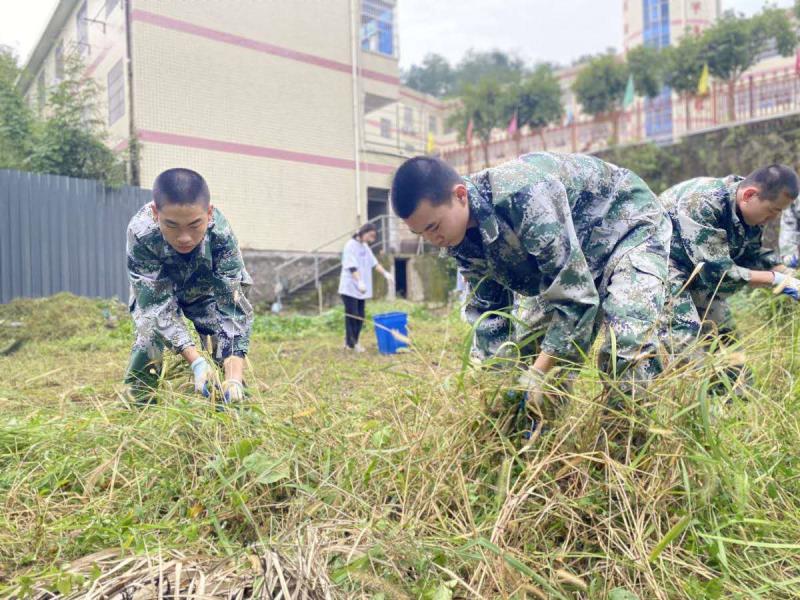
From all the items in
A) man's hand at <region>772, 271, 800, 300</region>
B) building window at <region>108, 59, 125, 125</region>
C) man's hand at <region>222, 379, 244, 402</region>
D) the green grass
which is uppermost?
building window at <region>108, 59, 125, 125</region>

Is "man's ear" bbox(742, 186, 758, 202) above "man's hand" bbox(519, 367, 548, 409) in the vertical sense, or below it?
above

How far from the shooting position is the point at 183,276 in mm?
2693

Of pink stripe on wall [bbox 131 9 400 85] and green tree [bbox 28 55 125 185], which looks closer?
green tree [bbox 28 55 125 185]

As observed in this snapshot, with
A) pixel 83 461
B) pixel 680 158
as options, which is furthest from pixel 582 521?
pixel 680 158

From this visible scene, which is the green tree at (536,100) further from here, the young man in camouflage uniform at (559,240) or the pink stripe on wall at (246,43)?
the young man in camouflage uniform at (559,240)

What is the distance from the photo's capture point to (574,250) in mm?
1806

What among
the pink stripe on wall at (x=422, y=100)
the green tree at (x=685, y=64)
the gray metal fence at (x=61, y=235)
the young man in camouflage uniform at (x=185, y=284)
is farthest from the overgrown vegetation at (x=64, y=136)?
the pink stripe on wall at (x=422, y=100)

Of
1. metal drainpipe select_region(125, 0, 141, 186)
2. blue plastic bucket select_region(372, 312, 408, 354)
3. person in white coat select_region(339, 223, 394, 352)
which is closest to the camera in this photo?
blue plastic bucket select_region(372, 312, 408, 354)

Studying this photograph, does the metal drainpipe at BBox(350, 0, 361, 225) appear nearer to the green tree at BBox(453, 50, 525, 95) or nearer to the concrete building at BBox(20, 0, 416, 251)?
the concrete building at BBox(20, 0, 416, 251)

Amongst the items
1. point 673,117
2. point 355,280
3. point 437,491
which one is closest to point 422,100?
point 673,117

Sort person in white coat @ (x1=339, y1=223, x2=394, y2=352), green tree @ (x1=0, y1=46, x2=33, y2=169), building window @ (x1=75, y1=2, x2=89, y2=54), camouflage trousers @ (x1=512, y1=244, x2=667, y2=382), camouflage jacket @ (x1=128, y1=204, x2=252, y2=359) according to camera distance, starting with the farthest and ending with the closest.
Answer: building window @ (x1=75, y1=2, x2=89, y2=54) → green tree @ (x1=0, y1=46, x2=33, y2=169) → person in white coat @ (x1=339, y1=223, x2=394, y2=352) → camouflage jacket @ (x1=128, y1=204, x2=252, y2=359) → camouflage trousers @ (x1=512, y1=244, x2=667, y2=382)

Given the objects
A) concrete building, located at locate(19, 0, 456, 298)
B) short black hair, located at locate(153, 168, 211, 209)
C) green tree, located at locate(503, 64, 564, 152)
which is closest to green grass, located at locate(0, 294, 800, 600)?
short black hair, located at locate(153, 168, 211, 209)

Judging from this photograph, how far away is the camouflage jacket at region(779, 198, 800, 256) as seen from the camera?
468 centimetres

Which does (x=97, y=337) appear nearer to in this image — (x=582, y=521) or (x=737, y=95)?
(x=582, y=521)
